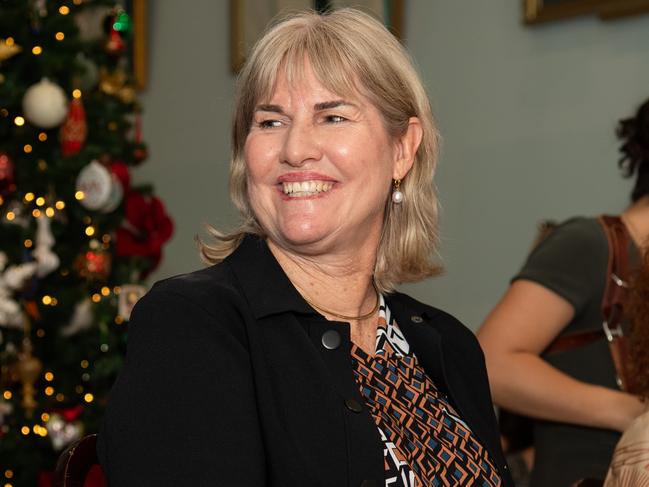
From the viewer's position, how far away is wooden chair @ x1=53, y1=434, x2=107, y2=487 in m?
1.83

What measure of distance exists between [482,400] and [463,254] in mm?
2892

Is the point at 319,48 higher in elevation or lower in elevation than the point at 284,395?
higher

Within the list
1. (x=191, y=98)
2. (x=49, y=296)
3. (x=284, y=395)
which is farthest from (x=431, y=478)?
(x=191, y=98)

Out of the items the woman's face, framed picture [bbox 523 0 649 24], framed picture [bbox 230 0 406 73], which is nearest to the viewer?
the woman's face

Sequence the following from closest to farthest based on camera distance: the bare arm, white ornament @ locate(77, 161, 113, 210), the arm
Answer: the arm → the bare arm → white ornament @ locate(77, 161, 113, 210)

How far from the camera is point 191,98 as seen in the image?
683 centimetres

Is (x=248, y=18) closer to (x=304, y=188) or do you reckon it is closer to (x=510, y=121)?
(x=510, y=121)

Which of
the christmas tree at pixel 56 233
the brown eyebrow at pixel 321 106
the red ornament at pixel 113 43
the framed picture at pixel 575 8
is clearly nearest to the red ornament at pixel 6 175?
the christmas tree at pixel 56 233

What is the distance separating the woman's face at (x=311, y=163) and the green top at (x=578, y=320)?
844 millimetres

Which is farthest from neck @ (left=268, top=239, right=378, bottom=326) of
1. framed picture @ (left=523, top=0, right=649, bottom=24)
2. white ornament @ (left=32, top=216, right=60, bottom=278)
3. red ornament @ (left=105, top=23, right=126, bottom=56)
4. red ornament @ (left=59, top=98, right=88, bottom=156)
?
red ornament @ (left=105, top=23, right=126, bottom=56)

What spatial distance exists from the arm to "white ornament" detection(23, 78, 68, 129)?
118 inches

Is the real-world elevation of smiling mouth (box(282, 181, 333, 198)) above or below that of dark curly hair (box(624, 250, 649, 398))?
above

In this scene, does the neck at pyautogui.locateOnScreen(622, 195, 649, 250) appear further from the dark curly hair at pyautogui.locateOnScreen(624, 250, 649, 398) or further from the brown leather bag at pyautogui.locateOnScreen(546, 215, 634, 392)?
the dark curly hair at pyautogui.locateOnScreen(624, 250, 649, 398)

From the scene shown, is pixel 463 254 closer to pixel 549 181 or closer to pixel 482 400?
pixel 549 181
